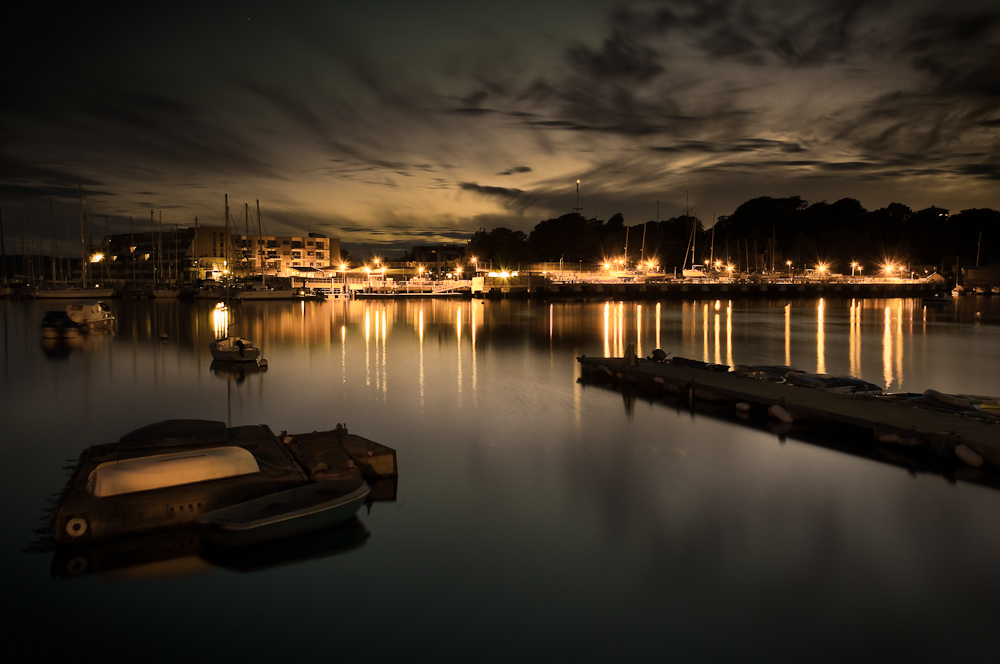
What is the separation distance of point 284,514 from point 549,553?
3.94 metres

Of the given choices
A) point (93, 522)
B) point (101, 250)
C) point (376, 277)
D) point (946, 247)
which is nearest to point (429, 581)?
point (93, 522)

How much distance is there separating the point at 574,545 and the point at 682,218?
159375 millimetres

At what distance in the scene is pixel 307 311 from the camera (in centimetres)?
6900

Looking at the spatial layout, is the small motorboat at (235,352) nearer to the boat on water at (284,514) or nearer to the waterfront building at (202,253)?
the boat on water at (284,514)

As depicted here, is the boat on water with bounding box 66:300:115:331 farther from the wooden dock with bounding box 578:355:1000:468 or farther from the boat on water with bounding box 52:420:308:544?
the boat on water with bounding box 52:420:308:544

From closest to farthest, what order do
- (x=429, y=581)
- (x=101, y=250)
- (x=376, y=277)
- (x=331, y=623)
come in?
(x=331, y=623), (x=429, y=581), (x=376, y=277), (x=101, y=250)

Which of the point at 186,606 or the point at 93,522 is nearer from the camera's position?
the point at 186,606

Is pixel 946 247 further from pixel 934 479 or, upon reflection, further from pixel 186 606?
pixel 186 606

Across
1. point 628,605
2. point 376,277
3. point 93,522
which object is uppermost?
point 376,277

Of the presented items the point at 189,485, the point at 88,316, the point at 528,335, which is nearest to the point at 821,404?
the point at 189,485

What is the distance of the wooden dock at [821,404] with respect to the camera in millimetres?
13680

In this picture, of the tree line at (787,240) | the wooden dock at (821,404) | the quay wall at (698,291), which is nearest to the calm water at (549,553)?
the wooden dock at (821,404)

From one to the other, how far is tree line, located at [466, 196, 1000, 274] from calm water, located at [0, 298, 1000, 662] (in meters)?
108

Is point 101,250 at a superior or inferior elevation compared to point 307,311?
superior
